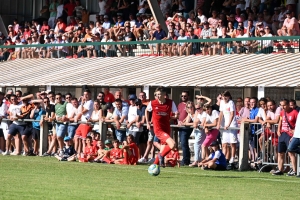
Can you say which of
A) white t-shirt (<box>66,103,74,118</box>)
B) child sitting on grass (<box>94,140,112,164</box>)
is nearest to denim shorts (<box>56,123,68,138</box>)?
white t-shirt (<box>66,103,74,118</box>)

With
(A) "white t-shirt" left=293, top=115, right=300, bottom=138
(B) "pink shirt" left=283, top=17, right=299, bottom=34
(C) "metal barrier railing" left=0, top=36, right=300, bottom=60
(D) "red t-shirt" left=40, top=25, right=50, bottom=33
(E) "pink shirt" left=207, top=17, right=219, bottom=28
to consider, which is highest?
(D) "red t-shirt" left=40, top=25, right=50, bottom=33

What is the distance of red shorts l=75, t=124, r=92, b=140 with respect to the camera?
22.7 m

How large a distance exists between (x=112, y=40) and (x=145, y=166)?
35.9ft

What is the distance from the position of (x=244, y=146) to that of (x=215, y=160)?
0.77m

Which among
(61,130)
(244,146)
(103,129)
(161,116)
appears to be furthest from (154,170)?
(61,130)

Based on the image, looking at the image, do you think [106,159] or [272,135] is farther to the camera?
[106,159]

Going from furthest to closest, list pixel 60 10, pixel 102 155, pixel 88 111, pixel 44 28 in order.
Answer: pixel 60 10
pixel 44 28
pixel 88 111
pixel 102 155

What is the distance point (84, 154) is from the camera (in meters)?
21.7

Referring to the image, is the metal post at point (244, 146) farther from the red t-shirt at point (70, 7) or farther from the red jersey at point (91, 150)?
the red t-shirt at point (70, 7)

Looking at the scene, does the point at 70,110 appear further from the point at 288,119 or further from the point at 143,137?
the point at 288,119

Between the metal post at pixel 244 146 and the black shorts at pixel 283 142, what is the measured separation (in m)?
1.17

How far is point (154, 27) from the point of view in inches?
1161

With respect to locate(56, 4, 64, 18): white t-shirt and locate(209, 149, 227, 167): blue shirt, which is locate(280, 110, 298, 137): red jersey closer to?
locate(209, 149, 227, 167): blue shirt

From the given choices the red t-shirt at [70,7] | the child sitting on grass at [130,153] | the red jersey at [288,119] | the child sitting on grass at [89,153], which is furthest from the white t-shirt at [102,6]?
the red jersey at [288,119]
